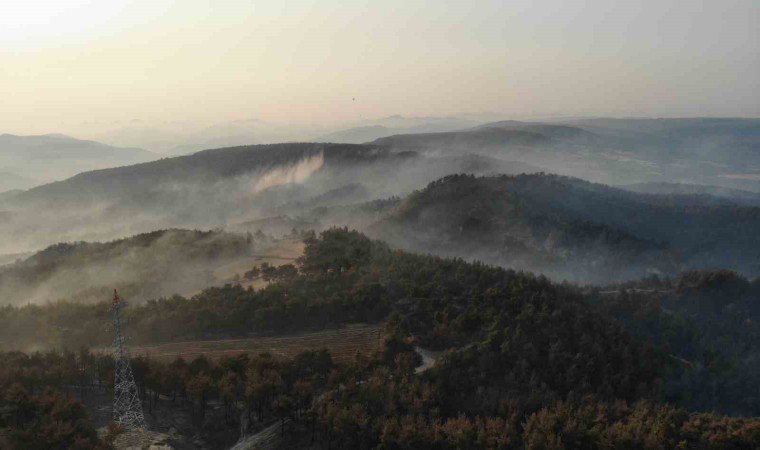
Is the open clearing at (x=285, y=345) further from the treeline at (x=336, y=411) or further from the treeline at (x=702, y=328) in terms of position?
the treeline at (x=702, y=328)

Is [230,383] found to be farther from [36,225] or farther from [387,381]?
[36,225]

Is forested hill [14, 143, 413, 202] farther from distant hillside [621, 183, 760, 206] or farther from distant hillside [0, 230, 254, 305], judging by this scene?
distant hillside [0, 230, 254, 305]

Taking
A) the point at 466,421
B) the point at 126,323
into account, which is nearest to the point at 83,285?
the point at 126,323

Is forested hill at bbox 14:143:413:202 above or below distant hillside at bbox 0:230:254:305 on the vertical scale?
above

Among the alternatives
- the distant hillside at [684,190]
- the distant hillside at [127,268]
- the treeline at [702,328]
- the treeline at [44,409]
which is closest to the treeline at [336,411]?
the treeline at [44,409]

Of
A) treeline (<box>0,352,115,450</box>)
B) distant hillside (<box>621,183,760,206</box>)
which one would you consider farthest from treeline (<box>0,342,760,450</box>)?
distant hillside (<box>621,183,760,206</box>)

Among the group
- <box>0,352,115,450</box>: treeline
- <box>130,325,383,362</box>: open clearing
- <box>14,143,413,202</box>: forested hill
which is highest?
<box>14,143,413,202</box>: forested hill
